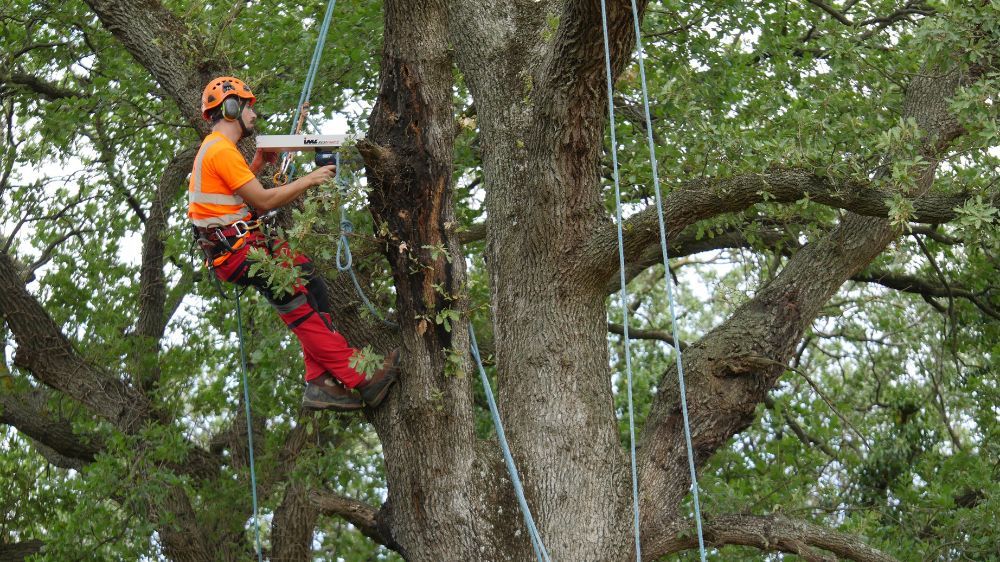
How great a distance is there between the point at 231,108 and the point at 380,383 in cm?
127

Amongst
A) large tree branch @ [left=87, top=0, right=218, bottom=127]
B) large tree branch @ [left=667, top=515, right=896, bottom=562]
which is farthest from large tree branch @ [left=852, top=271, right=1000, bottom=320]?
large tree branch @ [left=87, top=0, right=218, bottom=127]

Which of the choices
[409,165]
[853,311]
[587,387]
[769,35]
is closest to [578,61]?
[409,165]

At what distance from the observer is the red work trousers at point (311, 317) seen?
4.63m

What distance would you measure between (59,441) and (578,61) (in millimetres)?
4877

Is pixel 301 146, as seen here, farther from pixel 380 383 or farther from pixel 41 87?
pixel 41 87

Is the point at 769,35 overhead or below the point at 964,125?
overhead

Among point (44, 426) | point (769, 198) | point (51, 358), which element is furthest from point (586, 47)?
point (44, 426)

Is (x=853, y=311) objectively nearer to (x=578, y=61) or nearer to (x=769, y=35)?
(x=769, y=35)

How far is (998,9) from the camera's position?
452cm

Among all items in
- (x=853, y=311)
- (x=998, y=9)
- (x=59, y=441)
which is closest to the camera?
(x=998, y=9)

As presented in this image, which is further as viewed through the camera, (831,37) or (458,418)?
(831,37)

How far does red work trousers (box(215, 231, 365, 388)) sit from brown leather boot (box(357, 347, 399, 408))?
5 cm

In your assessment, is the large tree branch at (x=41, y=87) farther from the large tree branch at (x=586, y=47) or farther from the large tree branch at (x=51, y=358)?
the large tree branch at (x=586, y=47)

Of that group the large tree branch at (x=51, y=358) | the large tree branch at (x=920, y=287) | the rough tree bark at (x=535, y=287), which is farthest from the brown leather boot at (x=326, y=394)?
the large tree branch at (x=920, y=287)
